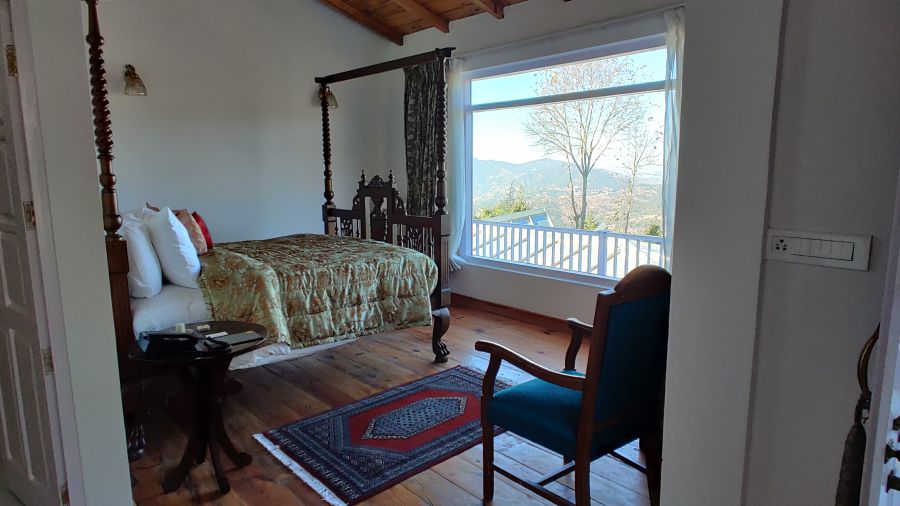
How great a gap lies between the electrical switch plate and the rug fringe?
6.04 feet

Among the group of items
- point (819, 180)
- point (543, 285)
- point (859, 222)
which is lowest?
point (543, 285)

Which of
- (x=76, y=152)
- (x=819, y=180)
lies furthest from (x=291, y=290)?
(x=819, y=180)

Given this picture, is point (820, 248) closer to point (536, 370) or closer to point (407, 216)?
point (536, 370)

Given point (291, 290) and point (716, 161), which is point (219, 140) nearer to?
point (291, 290)

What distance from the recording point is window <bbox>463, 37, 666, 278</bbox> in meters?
4.16

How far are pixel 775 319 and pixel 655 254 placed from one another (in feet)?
9.30

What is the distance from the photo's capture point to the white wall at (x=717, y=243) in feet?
4.70

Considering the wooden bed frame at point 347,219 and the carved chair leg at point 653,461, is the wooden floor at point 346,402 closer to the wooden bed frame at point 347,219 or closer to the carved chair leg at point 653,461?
the carved chair leg at point 653,461

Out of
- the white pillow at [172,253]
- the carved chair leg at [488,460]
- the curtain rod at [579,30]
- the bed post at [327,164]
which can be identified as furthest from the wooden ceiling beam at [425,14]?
the carved chair leg at [488,460]

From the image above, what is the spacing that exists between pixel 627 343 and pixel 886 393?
2.97 feet

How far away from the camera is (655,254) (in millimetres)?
4199

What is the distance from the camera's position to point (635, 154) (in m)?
4.21

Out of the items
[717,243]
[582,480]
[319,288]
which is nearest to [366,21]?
[319,288]

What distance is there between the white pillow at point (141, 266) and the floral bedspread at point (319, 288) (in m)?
0.23
